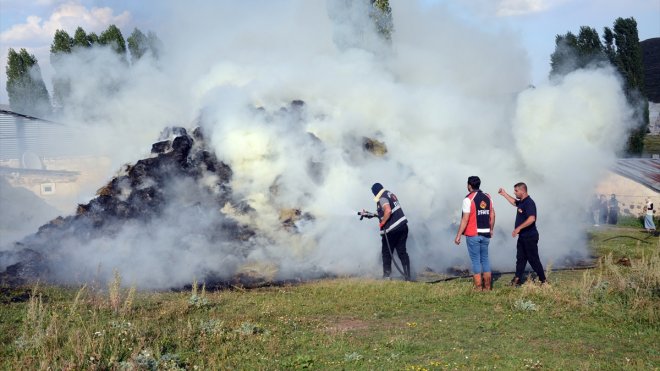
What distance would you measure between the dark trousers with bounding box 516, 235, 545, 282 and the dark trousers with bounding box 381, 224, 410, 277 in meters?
2.10

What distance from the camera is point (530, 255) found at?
1095 cm

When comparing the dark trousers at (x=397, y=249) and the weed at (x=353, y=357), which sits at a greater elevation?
the dark trousers at (x=397, y=249)

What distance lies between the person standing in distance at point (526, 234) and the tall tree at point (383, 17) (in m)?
12.0

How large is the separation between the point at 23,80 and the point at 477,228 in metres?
33.2

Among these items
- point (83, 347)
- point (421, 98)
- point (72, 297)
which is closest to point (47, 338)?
point (83, 347)

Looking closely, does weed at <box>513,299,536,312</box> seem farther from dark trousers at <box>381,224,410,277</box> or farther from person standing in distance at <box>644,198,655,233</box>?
person standing in distance at <box>644,198,655,233</box>

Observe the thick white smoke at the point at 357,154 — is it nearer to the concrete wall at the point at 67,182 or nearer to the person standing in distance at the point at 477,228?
the person standing in distance at the point at 477,228

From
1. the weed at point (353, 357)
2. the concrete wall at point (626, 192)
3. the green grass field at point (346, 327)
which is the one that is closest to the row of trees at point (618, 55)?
the concrete wall at point (626, 192)

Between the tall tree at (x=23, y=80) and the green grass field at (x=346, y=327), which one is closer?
the green grass field at (x=346, y=327)

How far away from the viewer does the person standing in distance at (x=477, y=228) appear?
10.5 metres

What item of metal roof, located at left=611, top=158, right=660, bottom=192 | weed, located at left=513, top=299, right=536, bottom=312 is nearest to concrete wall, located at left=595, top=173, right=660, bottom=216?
metal roof, located at left=611, top=158, right=660, bottom=192

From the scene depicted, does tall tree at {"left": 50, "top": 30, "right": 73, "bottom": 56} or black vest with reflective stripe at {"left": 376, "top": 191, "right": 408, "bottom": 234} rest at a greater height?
tall tree at {"left": 50, "top": 30, "right": 73, "bottom": 56}

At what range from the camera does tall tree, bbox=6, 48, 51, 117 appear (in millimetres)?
33750

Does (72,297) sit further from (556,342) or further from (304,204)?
(556,342)
